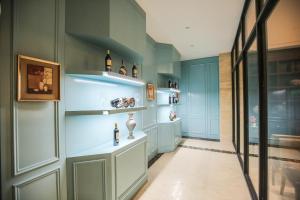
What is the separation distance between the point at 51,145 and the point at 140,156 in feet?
5.08

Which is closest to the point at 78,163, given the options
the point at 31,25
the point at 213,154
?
the point at 31,25

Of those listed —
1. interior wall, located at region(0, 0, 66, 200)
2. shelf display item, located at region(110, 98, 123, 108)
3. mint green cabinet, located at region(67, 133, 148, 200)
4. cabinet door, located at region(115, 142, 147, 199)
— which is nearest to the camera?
interior wall, located at region(0, 0, 66, 200)

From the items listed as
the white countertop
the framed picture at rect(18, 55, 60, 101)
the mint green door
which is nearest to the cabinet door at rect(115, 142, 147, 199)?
the white countertop

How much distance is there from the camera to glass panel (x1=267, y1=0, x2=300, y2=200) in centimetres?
137

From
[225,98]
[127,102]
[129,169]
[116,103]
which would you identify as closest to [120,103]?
[116,103]

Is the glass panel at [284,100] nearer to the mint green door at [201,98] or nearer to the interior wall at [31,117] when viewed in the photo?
the interior wall at [31,117]

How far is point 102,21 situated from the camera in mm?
2061

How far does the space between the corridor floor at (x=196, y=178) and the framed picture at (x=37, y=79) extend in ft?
6.84

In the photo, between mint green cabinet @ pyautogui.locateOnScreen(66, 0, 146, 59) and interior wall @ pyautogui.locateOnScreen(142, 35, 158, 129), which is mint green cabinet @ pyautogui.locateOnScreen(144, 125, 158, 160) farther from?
mint green cabinet @ pyautogui.locateOnScreen(66, 0, 146, 59)

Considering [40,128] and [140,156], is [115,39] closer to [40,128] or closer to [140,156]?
[40,128]

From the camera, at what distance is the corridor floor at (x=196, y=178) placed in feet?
8.89

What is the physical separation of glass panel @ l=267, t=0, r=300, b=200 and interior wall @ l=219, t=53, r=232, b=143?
4.39m

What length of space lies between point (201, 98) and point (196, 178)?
4.03 m

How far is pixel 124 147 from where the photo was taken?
2396 millimetres
